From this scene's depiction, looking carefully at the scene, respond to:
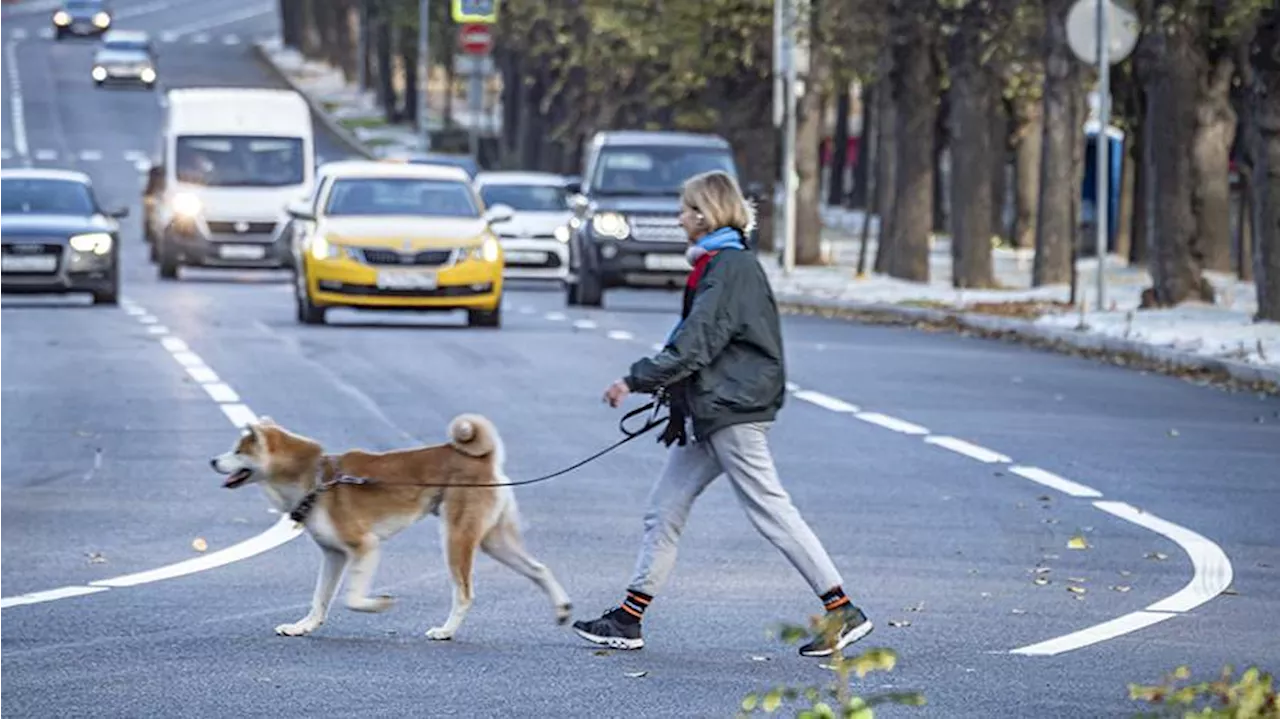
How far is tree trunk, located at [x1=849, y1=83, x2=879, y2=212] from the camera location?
65688mm

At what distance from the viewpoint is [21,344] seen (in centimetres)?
2848

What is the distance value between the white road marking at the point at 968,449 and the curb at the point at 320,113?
64915 mm

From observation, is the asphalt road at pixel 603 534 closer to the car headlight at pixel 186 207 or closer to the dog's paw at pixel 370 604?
the dog's paw at pixel 370 604

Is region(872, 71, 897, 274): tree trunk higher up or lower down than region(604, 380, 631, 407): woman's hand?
lower down

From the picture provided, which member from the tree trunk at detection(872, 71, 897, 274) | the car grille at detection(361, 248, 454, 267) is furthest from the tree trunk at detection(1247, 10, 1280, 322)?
the tree trunk at detection(872, 71, 897, 274)

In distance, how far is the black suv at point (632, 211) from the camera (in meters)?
38.3

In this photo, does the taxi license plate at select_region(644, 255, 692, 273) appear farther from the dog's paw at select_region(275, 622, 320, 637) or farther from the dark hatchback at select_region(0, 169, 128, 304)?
the dog's paw at select_region(275, 622, 320, 637)

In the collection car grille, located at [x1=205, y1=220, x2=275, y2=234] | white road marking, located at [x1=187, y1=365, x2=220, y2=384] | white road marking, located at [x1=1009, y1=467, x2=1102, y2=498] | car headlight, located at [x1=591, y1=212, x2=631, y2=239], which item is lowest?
car grille, located at [x1=205, y1=220, x2=275, y2=234]

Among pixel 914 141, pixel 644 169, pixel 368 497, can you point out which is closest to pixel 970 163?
pixel 914 141

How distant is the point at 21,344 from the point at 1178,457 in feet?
42.5

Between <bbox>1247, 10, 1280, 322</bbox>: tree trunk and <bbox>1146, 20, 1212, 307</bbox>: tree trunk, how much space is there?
10.5ft

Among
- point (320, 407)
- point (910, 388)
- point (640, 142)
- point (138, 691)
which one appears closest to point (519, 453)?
point (320, 407)

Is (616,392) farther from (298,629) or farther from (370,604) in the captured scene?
(298,629)

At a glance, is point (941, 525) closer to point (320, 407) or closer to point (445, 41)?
point (320, 407)
